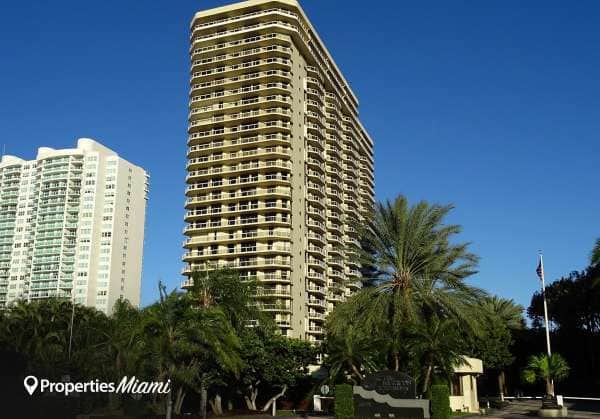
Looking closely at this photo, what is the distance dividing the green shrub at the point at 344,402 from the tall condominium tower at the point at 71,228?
117130 mm

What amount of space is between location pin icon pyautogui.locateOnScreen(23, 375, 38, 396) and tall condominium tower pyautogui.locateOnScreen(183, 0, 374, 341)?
55.0 metres

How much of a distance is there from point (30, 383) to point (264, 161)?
65509 millimetres

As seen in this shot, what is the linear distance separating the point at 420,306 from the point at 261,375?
16.2 meters

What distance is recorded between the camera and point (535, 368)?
166 ft

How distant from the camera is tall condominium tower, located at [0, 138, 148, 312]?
5984 inches

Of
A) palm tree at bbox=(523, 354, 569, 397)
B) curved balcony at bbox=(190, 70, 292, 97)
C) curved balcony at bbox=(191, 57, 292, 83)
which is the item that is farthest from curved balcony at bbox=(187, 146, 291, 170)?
palm tree at bbox=(523, 354, 569, 397)

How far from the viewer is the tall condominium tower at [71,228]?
152 meters

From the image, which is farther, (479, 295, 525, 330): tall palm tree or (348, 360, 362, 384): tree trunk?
(479, 295, 525, 330): tall palm tree

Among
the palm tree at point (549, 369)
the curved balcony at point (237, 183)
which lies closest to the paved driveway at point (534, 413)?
the palm tree at point (549, 369)

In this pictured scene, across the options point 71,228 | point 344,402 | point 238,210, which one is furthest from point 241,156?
point 71,228

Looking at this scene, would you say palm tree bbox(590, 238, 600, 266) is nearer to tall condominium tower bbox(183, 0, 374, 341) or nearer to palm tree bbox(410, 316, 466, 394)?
palm tree bbox(410, 316, 466, 394)

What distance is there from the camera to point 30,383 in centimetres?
2988

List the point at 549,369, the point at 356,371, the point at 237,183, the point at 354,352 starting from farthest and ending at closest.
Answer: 1. the point at 237,183
2. the point at 549,369
3. the point at 356,371
4. the point at 354,352

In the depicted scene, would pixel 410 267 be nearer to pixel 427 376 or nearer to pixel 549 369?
pixel 427 376
